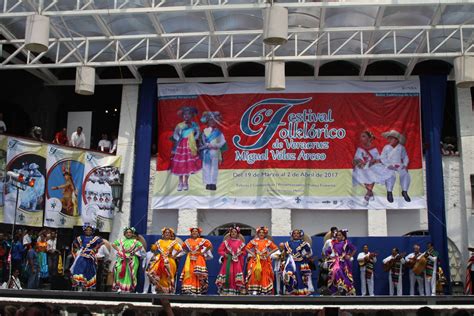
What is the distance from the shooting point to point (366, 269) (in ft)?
40.5

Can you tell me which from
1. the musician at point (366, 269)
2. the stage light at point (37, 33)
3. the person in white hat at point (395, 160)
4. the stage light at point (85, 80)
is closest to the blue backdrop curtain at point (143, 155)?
the stage light at point (85, 80)

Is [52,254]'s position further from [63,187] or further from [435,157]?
[435,157]

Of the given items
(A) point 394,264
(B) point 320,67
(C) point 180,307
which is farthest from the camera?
(B) point 320,67

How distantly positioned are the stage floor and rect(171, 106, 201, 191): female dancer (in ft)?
26.8

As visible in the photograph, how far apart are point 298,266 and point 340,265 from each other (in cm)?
82

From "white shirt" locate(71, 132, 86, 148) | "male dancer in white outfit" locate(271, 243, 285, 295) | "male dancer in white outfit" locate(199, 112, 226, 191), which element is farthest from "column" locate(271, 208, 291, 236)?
"white shirt" locate(71, 132, 86, 148)

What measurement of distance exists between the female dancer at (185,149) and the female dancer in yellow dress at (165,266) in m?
3.53

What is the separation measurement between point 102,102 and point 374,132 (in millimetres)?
7495

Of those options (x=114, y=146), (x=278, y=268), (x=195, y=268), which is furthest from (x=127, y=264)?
(x=114, y=146)

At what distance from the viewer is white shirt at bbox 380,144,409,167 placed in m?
14.4

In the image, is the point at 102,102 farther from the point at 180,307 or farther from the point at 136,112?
the point at 180,307

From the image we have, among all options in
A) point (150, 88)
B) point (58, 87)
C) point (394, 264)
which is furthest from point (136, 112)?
point (394, 264)

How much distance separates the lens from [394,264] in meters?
12.4

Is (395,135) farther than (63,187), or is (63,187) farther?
(395,135)
